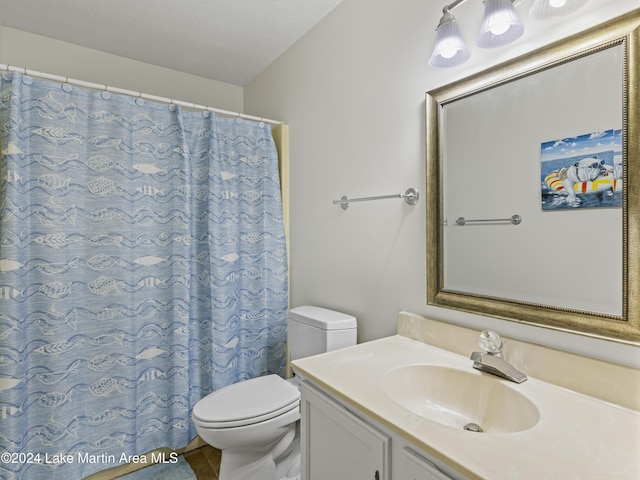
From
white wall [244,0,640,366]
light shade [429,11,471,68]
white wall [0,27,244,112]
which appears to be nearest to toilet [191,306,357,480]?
white wall [244,0,640,366]

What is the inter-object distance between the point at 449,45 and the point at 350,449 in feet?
4.25

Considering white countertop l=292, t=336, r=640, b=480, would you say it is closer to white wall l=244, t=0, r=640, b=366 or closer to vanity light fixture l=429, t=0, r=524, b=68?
white wall l=244, t=0, r=640, b=366

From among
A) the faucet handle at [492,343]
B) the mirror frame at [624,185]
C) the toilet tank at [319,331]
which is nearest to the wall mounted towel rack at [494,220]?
the mirror frame at [624,185]

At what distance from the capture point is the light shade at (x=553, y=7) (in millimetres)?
937

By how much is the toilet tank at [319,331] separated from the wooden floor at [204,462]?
2.46 ft

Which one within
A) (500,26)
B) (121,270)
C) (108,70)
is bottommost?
(121,270)

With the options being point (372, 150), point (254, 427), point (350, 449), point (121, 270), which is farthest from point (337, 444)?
point (121, 270)

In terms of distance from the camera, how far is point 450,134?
1.29 meters

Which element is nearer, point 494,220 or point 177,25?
point 494,220

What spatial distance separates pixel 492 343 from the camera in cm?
105

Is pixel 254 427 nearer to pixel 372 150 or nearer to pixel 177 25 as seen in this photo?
pixel 372 150

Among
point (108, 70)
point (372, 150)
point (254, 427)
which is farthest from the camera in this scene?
point (108, 70)

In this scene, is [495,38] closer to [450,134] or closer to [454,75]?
[454,75]

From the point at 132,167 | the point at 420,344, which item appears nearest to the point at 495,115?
the point at 420,344
